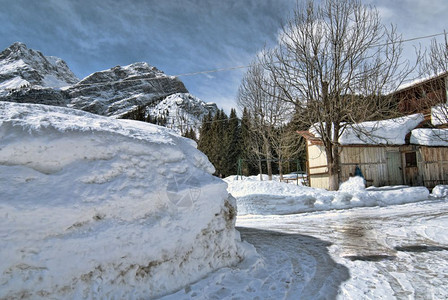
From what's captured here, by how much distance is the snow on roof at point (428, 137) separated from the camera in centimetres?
1639

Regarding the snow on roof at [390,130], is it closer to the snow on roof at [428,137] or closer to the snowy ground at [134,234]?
the snow on roof at [428,137]

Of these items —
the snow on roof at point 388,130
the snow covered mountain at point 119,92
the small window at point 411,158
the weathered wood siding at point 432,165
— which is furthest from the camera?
the snow covered mountain at point 119,92

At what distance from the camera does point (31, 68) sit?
11044 centimetres

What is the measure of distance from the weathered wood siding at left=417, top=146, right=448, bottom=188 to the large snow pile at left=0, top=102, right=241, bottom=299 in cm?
1737

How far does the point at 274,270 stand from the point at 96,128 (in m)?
3.11

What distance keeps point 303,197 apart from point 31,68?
131 metres

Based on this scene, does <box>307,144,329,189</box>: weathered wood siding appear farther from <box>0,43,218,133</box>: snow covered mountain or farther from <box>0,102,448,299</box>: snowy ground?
<box>0,43,218,133</box>: snow covered mountain

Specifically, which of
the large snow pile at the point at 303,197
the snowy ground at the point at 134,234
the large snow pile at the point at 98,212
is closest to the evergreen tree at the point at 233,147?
the large snow pile at the point at 303,197

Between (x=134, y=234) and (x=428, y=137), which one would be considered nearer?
(x=134, y=234)

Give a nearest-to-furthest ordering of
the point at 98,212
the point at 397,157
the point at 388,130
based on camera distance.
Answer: the point at 98,212 → the point at 388,130 → the point at 397,157

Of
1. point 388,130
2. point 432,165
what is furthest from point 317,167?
point 432,165

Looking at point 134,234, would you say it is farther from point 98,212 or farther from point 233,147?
point 233,147

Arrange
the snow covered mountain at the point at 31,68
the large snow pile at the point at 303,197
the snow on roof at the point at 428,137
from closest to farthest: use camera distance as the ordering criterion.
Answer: the large snow pile at the point at 303,197 → the snow on roof at the point at 428,137 → the snow covered mountain at the point at 31,68

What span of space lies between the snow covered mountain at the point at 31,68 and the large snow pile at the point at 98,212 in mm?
102931
